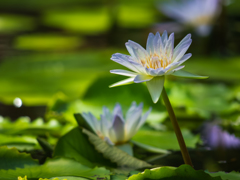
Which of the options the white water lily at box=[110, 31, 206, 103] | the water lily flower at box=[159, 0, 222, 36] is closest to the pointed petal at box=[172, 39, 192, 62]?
the white water lily at box=[110, 31, 206, 103]

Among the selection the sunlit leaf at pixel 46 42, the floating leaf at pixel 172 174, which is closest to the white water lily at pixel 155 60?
the floating leaf at pixel 172 174

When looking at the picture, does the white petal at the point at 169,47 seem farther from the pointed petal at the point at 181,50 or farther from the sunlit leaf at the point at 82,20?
the sunlit leaf at the point at 82,20

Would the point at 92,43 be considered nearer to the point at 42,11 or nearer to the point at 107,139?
the point at 42,11

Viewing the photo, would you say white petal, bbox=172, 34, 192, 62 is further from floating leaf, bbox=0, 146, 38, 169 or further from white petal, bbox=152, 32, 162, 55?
floating leaf, bbox=0, 146, 38, 169

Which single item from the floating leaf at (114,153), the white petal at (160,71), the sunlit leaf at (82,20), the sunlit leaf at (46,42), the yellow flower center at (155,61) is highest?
the sunlit leaf at (82,20)

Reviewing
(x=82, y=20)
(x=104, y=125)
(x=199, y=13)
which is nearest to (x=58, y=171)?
(x=104, y=125)

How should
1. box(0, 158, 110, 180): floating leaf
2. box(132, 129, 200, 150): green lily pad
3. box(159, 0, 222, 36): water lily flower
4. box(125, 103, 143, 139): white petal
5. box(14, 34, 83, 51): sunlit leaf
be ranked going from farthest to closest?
box(14, 34, 83, 51): sunlit leaf, box(159, 0, 222, 36): water lily flower, box(132, 129, 200, 150): green lily pad, box(125, 103, 143, 139): white petal, box(0, 158, 110, 180): floating leaf

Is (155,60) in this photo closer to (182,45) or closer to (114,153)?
(182,45)

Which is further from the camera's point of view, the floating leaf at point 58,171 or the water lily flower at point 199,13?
the water lily flower at point 199,13
